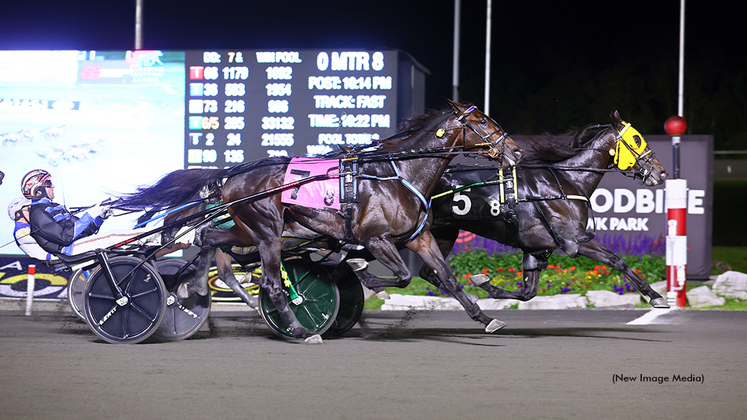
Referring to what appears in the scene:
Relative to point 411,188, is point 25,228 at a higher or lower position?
lower

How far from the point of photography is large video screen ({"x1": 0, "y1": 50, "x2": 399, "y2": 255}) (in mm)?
10406

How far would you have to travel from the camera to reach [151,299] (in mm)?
6695

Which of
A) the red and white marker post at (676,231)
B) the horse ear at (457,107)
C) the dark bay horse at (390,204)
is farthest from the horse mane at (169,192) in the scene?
the red and white marker post at (676,231)

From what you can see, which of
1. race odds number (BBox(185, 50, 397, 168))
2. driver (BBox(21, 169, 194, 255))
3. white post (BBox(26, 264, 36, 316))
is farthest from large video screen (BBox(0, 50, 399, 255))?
driver (BBox(21, 169, 194, 255))

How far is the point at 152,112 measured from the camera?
1054cm

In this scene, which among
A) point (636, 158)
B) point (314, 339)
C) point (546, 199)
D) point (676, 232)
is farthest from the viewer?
point (676, 232)

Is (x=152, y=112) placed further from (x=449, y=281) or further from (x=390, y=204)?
(x=449, y=281)

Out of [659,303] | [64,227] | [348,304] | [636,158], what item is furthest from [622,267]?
[64,227]

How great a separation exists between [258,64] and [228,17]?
779cm

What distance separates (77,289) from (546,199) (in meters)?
4.62

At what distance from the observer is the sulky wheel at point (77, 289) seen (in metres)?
7.27

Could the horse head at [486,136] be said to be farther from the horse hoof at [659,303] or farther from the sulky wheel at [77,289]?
the sulky wheel at [77,289]

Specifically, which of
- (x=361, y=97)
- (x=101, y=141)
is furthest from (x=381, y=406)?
(x=101, y=141)

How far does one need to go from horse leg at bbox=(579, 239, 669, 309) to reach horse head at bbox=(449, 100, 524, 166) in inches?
45.4
